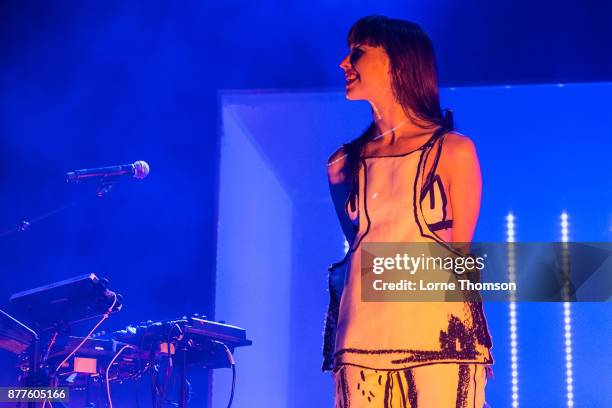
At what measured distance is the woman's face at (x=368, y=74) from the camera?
4.92 ft

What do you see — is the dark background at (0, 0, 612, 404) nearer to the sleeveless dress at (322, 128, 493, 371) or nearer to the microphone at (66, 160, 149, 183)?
the microphone at (66, 160, 149, 183)

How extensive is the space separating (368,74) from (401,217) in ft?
1.11

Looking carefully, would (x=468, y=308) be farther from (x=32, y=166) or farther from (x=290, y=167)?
(x=290, y=167)

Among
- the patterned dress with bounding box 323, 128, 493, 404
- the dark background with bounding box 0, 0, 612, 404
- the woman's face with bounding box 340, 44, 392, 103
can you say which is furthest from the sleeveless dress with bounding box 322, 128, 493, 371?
the dark background with bounding box 0, 0, 612, 404

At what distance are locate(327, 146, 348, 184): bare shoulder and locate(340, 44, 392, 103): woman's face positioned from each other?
0.12 metres

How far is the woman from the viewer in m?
1.26

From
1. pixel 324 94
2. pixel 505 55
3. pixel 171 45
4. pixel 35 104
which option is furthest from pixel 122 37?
pixel 505 55

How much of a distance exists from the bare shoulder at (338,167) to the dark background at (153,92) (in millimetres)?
2128

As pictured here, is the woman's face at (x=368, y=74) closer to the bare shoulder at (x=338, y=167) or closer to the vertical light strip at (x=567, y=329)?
the bare shoulder at (x=338, y=167)

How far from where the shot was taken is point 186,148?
3748 mm

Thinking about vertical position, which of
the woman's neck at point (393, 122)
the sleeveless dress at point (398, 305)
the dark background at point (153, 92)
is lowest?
the sleeveless dress at point (398, 305)

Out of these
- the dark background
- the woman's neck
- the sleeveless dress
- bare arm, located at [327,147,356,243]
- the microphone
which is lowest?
the sleeveless dress

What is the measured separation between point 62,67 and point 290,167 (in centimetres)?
148

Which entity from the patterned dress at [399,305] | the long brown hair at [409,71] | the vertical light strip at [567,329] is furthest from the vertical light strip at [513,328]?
the patterned dress at [399,305]
